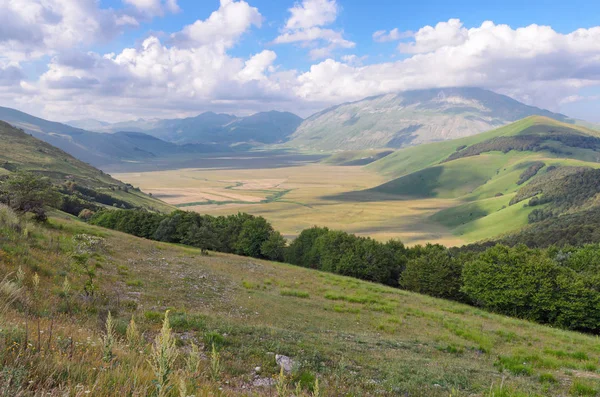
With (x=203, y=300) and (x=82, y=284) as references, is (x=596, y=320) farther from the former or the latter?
(x=82, y=284)

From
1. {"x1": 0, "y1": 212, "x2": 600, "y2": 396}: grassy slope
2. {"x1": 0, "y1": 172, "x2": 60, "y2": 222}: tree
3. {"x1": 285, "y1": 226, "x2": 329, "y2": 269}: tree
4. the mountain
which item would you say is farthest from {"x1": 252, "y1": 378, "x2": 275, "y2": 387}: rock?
the mountain

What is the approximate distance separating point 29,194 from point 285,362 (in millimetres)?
34933

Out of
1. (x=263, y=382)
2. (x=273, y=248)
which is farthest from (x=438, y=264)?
(x=263, y=382)

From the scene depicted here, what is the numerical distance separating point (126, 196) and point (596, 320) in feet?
577

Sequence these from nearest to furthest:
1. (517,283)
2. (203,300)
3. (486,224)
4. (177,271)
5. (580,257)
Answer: (203,300) < (177,271) < (517,283) < (580,257) < (486,224)

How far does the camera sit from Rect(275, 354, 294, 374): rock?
374 inches

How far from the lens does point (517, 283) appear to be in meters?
43.0

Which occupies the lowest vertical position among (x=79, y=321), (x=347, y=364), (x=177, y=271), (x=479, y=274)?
(x=479, y=274)

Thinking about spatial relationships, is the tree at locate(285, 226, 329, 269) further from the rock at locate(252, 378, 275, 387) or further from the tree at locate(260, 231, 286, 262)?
the rock at locate(252, 378, 275, 387)

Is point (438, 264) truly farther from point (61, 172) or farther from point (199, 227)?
point (61, 172)

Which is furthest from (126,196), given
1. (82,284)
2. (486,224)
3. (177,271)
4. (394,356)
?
(486,224)

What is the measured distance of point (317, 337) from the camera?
48.2 ft

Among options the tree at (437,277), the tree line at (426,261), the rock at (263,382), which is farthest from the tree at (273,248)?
the rock at (263,382)

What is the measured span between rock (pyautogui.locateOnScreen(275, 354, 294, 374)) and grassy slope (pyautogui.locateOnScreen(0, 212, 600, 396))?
0.84 ft
